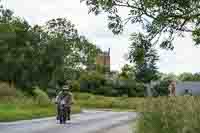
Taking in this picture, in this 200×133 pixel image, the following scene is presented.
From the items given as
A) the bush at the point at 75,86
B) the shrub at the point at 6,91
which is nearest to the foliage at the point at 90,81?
the bush at the point at 75,86

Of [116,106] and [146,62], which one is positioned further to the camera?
[116,106]

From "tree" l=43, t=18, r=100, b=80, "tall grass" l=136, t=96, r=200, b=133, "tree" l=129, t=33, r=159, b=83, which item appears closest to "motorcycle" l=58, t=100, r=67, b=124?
"tall grass" l=136, t=96, r=200, b=133

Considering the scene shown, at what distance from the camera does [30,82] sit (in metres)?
66.4

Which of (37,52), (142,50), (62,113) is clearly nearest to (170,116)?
(142,50)

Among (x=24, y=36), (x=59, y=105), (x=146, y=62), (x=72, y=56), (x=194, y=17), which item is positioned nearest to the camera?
(x=194, y=17)

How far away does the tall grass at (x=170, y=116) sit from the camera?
11.9m

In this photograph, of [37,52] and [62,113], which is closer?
[62,113]

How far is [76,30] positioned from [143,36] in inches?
2832

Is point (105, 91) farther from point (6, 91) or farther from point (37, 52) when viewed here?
point (6, 91)

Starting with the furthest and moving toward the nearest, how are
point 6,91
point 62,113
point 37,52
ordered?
point 37,52, point 6,91, point 62,113

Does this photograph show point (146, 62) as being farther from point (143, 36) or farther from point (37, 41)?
point (37, 41)

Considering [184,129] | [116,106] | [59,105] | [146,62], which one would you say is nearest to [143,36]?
[146,62]

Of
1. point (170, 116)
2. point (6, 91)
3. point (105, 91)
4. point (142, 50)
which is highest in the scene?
point (105, 91)

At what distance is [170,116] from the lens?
44.9 ft
